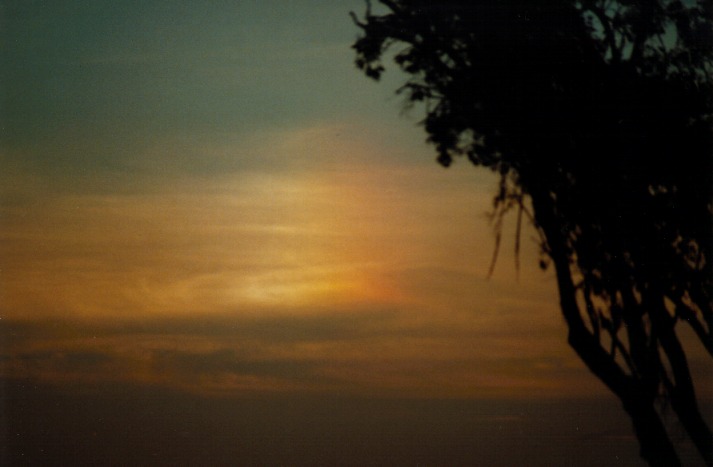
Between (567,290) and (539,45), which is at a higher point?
(539,45)

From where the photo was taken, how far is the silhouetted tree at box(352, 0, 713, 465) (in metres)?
13.5

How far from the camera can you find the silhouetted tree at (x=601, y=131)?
44.4ft

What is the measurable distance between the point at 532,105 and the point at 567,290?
3.09 m

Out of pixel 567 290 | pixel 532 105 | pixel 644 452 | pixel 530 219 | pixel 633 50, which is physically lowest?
pixel 644 452

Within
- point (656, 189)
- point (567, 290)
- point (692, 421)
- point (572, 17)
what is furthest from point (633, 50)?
point (692, 421)

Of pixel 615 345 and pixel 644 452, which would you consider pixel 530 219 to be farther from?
pixel 644 452

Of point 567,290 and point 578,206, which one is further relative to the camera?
point 578,206

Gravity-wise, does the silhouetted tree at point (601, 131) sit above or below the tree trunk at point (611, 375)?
above

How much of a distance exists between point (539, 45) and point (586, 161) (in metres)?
2.03

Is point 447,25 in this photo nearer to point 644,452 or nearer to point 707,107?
point 707,107

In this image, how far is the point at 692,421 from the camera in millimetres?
13820

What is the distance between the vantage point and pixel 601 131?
1380 centimetres

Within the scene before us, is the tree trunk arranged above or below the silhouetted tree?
below

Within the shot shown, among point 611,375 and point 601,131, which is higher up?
point 601,131
